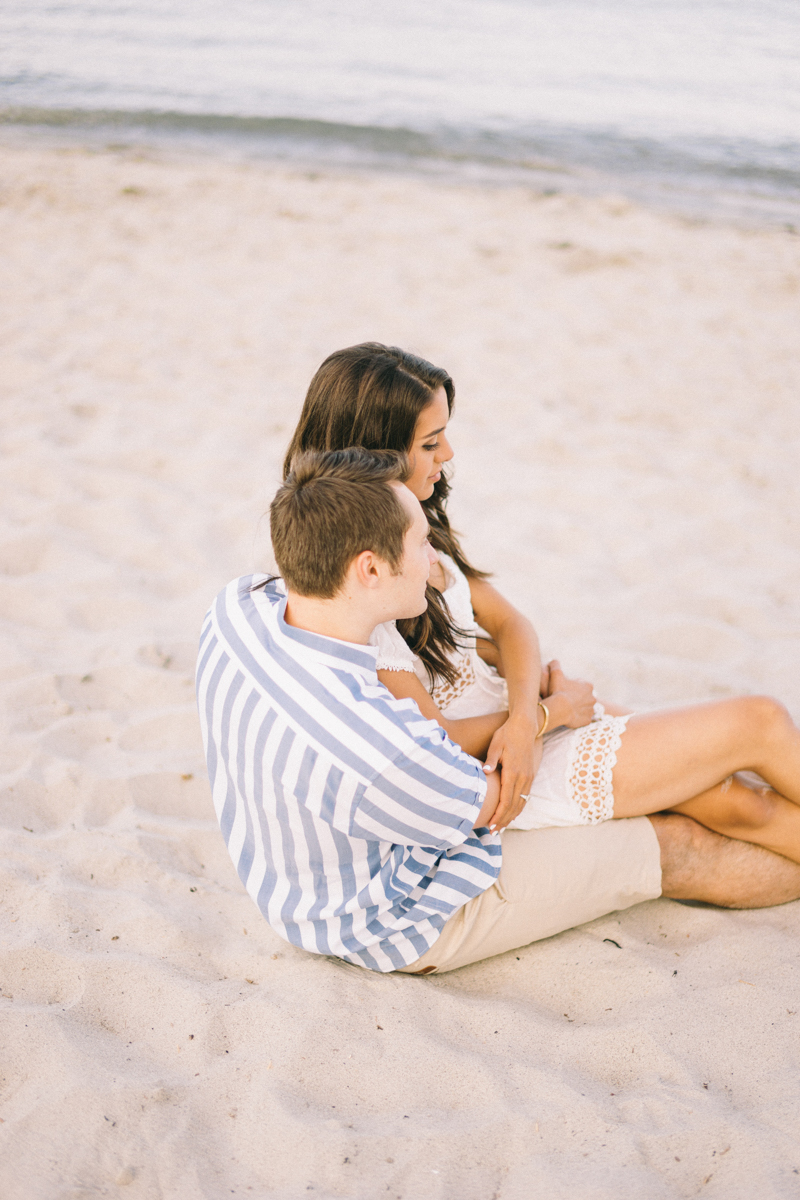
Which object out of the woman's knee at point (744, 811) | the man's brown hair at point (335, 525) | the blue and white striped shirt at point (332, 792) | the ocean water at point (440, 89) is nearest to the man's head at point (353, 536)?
the man's brown hair at point (335, 525)

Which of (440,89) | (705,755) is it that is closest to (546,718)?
(705,755)

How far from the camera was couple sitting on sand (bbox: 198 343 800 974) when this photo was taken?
1687 mm

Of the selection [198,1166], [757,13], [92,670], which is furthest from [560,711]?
[757,13]

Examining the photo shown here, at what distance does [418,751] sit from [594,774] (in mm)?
675

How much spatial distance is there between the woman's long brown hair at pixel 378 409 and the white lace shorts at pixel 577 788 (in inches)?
15.3

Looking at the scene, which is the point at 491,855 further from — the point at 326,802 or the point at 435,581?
the point at 435,581

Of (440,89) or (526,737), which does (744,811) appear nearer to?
(526,737)

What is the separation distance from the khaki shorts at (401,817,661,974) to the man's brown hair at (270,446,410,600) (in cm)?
78

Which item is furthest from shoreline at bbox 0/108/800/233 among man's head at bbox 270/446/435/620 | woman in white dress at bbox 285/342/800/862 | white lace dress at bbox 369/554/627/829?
man's head at bbox 270/446/435/620

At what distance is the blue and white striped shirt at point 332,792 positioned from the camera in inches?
64.3

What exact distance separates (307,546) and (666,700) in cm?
173

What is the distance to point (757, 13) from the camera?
21.0 meters

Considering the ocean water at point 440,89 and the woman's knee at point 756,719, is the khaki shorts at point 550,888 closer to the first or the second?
the woman's knee at point 756,719

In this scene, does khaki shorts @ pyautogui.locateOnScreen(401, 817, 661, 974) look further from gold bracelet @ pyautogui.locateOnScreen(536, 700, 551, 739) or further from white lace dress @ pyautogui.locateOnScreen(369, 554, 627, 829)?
gold bracelet @ pyautogui.locateOnScreen(536, 700, 551, 739)
